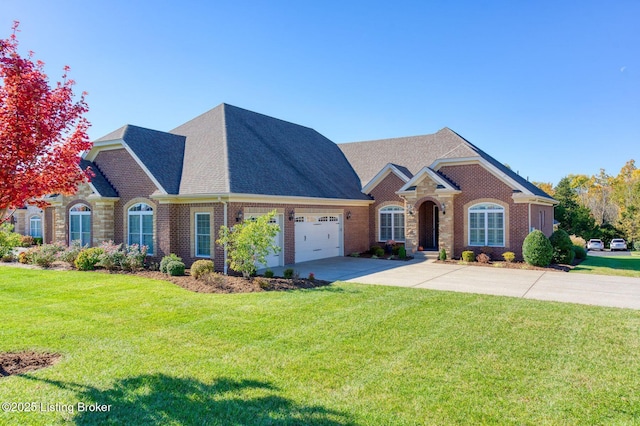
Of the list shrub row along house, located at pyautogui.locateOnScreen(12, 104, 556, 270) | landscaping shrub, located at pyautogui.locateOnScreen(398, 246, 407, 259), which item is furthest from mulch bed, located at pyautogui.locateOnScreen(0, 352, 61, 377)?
landscaping shrub, located at pyautogui.locateOnScreen(398, 246, 407, 259)

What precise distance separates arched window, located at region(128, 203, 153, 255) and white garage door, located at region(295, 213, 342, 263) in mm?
6596

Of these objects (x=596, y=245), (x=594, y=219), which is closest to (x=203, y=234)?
(x=596, y=245)

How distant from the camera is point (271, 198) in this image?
16.9 metres

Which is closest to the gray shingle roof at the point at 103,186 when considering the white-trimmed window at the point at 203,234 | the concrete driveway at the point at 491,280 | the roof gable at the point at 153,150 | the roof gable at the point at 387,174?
the roof gable at the point at 153,150

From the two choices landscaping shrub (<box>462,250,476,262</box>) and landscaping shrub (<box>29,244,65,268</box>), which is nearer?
landscaping shrub (<box>29,244,65,268</box>)

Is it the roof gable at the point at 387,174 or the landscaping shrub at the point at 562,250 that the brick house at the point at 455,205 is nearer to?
the roof gable at the point at 387,174

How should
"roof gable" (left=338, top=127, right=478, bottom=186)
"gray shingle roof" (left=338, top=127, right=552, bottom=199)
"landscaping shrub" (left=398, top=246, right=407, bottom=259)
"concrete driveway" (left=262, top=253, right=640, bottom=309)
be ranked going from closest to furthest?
"concrete driveway" (left=262, top=253, right=640, bottom=309), "landscaping shrub" (left=398, top=246, right=407, bottom=259), "gray shingle roof" (left=338, top=127, right=552, bottom=199), "roof gable" (left=338, top=127, right=478, bottom=186)

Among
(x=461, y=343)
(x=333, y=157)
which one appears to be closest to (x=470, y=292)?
(x=461, y=343)

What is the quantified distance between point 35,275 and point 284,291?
10.1 meters

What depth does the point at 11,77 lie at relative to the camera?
6246 mm

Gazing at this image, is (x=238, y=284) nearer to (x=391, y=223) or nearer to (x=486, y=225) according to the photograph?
(x=391, y=223)

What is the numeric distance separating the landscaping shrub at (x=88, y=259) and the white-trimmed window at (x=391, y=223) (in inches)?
603

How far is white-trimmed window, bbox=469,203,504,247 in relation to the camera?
1997 centimetres

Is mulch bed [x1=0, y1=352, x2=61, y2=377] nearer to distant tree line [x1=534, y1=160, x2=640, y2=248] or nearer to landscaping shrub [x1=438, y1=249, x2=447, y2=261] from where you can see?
landscaping shrub [x1=438, y1=249, x2=447, y2=261]
